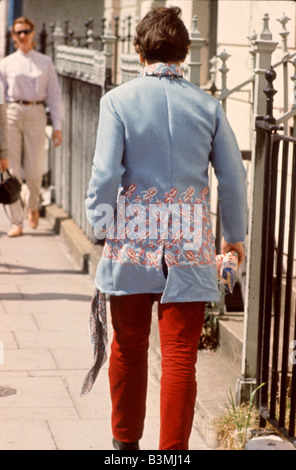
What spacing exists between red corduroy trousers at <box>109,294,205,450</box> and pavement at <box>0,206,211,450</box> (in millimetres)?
448

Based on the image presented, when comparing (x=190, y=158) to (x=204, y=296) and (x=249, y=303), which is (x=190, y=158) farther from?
(x=249, y=303)

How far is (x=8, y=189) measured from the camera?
784cm

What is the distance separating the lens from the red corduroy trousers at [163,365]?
13.2 ft

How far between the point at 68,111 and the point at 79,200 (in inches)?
47.2

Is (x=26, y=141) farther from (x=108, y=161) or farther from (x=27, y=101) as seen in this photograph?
(x=108, y=161)

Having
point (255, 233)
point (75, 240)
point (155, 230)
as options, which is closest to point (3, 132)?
point (75, 240)

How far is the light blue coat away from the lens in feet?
13.1

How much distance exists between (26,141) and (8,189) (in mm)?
2045

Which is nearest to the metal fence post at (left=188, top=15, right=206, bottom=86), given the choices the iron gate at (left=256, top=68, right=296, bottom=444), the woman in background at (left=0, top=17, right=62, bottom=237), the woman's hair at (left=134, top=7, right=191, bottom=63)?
the iron gate at (left=256, top=68, right=296, bottom=444)

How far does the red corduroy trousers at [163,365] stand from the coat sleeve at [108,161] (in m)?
0.41

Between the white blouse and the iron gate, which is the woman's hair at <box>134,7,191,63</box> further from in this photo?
the white blouse

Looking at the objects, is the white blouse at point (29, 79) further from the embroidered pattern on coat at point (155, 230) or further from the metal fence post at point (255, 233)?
the embroidered pattern on coat at point (155, 230)
